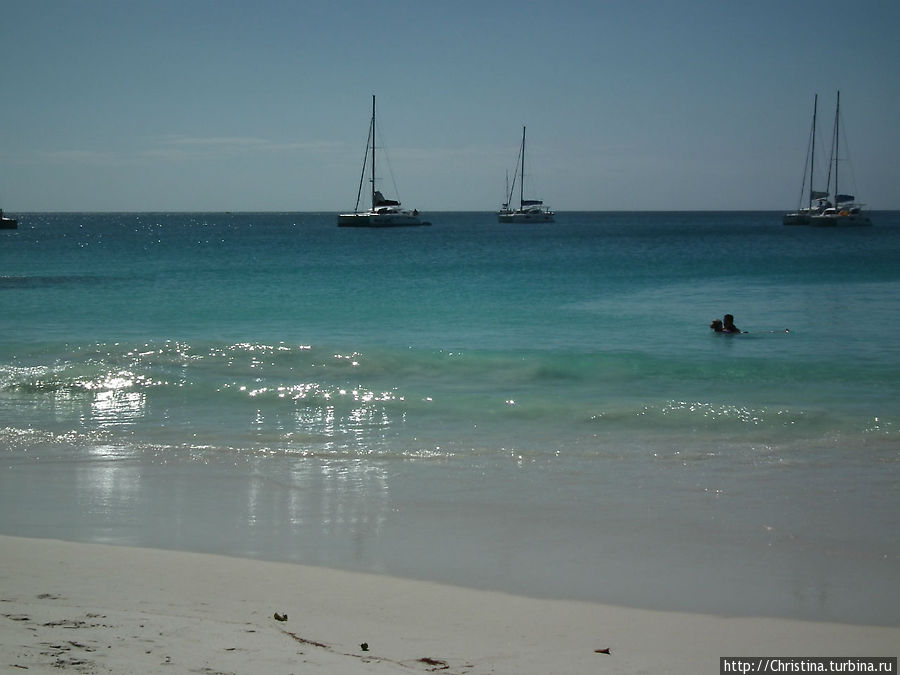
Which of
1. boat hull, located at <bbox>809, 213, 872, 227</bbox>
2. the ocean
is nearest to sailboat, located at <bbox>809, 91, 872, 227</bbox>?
boat hull, located at <bbox>809, 213, 872, 227</bbox>

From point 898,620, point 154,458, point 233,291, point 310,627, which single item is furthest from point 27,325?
point 898,620

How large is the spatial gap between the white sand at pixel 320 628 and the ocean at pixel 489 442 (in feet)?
1.07

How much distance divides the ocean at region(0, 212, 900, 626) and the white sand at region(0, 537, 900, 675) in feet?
1.07

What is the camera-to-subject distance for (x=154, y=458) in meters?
9.75

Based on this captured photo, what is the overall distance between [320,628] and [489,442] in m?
5.60

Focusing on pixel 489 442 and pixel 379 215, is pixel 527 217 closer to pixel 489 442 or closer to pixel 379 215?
pixel 379 215

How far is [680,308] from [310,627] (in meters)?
21.0

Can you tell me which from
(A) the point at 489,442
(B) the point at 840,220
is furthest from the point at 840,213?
(A) the point at 489,442

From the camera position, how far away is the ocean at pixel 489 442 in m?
6.64

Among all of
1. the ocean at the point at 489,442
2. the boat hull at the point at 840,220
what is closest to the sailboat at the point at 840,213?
the boat hull at the point at 840,220

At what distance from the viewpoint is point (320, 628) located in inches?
203

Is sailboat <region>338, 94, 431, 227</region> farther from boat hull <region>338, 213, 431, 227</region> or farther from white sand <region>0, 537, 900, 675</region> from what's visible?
white sand <region>0, 537, 900, 675</region>

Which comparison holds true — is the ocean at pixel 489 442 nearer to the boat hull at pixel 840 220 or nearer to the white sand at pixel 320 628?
the white sand at pixel 320 628

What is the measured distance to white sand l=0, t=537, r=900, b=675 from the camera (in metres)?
4.53
